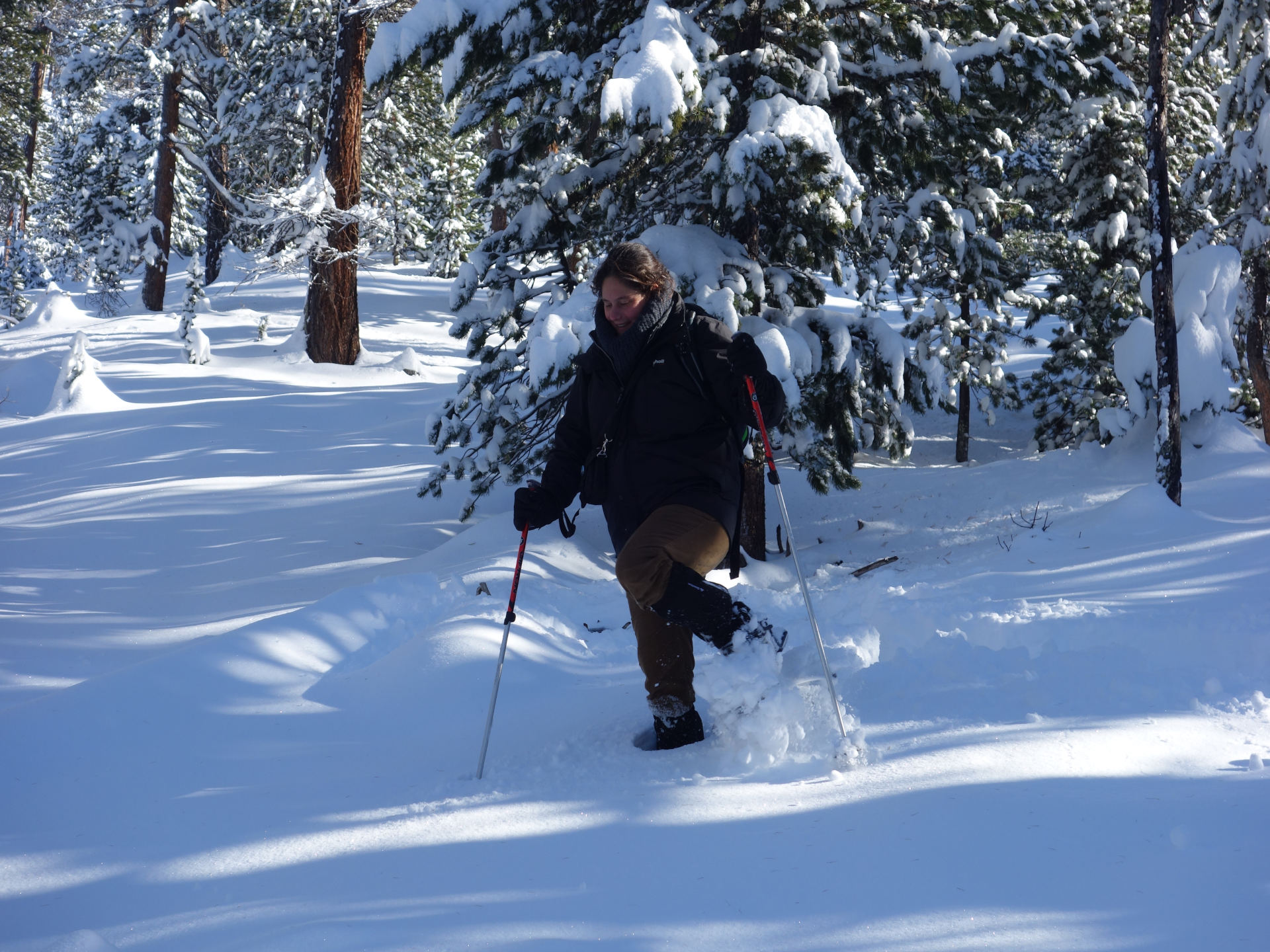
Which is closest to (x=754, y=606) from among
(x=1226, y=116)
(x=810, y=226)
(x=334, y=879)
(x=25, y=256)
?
(x=810, y=226)

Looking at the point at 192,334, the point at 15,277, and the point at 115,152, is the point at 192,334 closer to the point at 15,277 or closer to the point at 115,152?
the point at 115,152

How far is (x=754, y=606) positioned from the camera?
5820 mm

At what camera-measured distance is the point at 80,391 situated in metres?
12.2

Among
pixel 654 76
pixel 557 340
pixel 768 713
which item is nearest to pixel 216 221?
pixel 557 340

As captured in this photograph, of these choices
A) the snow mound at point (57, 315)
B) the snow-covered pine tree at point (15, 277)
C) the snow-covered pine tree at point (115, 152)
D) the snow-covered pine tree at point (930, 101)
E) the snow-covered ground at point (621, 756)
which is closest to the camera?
the snow-covered ground at point (621, 756)

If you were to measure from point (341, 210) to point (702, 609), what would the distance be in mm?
12073

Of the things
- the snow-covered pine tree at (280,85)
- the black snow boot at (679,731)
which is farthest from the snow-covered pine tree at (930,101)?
the snow-covered pine tree at (280,85)

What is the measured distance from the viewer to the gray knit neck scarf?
11.5 ft

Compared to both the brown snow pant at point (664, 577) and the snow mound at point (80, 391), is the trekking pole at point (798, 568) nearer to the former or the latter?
the brown snow pant at point (664, 577)

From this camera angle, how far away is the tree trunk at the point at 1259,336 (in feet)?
33.1

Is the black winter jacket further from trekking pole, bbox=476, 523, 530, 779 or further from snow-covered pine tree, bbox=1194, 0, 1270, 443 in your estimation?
snow-covered pine tree, bbox=1194, 0, 1270, 443

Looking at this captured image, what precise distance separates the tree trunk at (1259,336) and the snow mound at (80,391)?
46.4 ft

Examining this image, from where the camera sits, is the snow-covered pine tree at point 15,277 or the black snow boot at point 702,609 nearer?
the black snow boot at point 702,609

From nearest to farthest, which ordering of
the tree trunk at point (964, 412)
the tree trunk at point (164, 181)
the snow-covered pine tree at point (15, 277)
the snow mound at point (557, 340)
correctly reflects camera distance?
the snow mound at point (557, 340), the tree trunk at point (964, 412), the tree trunk at point (164, 181), the snow-covered pine tree at point (15, 277)
